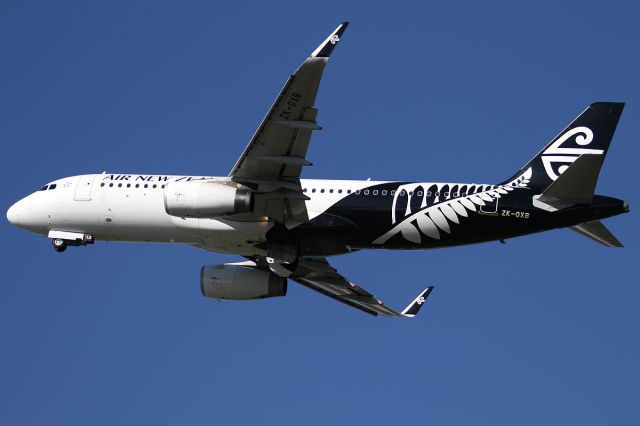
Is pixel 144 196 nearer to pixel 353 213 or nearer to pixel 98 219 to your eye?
pixel 98 219

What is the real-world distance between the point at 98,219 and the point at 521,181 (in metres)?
18.7

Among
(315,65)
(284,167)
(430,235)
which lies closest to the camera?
(315,65)

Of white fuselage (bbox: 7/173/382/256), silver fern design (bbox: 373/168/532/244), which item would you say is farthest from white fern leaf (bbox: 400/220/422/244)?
white fuselage (bbox: 7/173/382/256)

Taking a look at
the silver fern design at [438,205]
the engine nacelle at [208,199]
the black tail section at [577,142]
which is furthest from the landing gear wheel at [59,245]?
the black tail section at [577,142]

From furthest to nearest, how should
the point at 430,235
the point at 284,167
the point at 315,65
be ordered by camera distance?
the point at 430,235 < the point at 284,167 < the point at 315,65

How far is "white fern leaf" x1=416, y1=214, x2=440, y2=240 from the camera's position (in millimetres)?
48469

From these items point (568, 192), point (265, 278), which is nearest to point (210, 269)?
point (265, 278)

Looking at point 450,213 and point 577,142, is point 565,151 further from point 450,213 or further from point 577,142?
point 450,213

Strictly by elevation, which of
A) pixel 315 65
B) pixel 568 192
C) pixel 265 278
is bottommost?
pixel 265 278

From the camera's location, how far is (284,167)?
45.7m

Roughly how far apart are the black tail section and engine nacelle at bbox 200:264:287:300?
1266 cm

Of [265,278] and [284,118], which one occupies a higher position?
[284,118]

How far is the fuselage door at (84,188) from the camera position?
52.7 m

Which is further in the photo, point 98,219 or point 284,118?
point 98,219
